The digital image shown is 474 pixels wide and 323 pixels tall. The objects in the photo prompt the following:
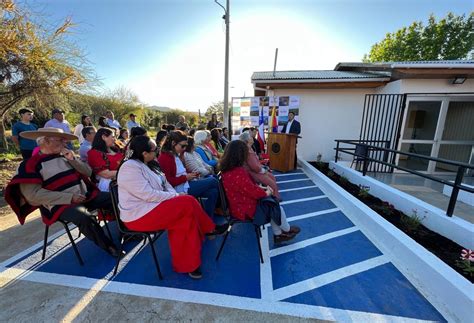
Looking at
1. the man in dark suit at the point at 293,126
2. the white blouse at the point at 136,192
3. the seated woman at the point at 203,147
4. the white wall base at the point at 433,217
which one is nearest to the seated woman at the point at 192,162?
the seated woman at the point at 203,147

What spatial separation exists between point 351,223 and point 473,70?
17.5 ft

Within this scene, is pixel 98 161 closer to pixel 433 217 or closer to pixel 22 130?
pixel 22 130

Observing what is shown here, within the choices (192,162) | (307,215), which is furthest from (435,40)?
(192,162)

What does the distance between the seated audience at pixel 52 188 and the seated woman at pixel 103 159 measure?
1.03 feet

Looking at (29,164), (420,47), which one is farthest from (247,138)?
(420,47)

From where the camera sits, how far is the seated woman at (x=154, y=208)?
186 cm

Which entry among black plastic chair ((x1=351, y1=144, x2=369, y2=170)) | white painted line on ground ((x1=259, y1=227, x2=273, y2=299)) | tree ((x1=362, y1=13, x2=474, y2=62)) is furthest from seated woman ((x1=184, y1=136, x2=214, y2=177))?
tree ((x1=362, y1=13, x2=474, y2=62))

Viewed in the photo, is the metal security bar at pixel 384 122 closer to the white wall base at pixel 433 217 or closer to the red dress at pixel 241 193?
the white wall base at pixel 433 217

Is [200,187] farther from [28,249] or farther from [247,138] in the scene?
[28,249]

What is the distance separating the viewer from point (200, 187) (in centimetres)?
296

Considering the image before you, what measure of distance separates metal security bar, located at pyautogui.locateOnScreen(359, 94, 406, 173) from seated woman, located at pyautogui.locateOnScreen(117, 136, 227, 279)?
218 inches

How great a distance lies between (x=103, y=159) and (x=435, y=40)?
25.0 m

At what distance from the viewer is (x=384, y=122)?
20.1ft

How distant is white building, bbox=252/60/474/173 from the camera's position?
545 centimetres
